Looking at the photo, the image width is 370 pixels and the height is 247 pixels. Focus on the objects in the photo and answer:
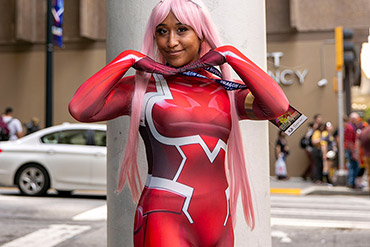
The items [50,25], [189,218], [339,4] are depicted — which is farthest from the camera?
[339,4]

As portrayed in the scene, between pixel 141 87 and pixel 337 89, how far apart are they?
11.3 m

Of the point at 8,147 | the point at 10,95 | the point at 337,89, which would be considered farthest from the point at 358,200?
the point at 10,95

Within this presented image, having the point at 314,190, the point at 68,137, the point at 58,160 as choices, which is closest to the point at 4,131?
the point at 68,137

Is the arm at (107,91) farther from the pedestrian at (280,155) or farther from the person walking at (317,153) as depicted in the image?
the pedestrian at (280,155)

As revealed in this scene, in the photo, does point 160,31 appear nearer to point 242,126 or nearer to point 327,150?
point 242,126

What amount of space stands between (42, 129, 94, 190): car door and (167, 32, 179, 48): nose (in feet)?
25.7

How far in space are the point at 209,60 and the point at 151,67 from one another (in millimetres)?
220

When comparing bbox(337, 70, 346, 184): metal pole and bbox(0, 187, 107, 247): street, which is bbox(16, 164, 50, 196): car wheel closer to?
bbox(0, 187, 107, 247): street

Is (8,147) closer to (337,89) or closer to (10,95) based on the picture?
(337,89)

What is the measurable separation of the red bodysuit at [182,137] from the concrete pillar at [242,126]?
1091 millimetres

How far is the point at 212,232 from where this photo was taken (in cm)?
202

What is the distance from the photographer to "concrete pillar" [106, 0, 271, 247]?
3.16 m

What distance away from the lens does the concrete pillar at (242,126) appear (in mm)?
3156

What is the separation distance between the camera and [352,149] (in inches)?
459
